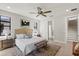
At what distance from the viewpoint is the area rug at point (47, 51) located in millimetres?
2492

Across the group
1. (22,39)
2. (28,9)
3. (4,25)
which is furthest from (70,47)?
(4,25)

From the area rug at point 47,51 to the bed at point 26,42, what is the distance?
12 centimetres

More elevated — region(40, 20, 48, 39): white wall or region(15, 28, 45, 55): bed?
region(40, 20, 48, 39): white wall

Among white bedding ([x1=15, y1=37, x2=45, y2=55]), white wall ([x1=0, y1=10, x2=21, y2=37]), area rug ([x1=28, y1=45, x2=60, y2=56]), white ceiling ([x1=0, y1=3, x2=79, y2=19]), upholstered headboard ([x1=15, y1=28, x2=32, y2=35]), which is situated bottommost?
area rug ([x1=28, y1=45, x2=60, y2=56])

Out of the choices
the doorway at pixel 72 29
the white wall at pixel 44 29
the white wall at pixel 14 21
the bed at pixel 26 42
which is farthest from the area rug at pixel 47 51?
the white wall at pixel 14 21

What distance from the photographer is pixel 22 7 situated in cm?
Answer: 245

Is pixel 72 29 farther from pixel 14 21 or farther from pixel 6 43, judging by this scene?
pixel 6 43

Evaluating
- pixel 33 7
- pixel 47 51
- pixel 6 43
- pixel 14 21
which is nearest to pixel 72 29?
pixel 47 51

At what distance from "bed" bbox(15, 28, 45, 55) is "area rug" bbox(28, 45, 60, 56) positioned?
124 millimetres

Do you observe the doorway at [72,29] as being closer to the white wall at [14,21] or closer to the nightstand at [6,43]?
the white wall at [14,21]

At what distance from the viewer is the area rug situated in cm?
249

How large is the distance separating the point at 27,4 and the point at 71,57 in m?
1.62

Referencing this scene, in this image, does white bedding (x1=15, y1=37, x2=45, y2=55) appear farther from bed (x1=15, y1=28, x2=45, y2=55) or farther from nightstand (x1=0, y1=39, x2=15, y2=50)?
nightstand (x1=0, y1=39, x2=15, y2=50)

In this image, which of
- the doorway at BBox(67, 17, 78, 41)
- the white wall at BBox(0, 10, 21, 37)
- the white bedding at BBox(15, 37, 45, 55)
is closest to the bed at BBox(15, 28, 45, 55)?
the white bedding at BBox(15, 37, 45, 55)
